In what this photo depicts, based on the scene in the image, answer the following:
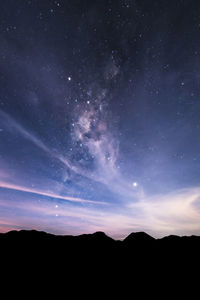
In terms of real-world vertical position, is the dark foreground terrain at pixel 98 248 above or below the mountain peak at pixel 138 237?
below

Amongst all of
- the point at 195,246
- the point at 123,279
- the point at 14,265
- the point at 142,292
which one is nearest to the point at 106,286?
the point at 123,279

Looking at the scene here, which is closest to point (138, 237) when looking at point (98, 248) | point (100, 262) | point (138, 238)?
point (138, 238)

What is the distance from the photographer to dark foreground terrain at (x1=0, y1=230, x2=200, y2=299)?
22.3 metres

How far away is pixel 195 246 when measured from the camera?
3177 centimetres

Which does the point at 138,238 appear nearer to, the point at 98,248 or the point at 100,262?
the point at 98,248

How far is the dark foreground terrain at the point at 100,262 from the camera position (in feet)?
73.1

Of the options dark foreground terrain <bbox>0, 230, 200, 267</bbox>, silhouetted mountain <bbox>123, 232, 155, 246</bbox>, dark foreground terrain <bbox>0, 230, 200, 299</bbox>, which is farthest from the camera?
silhouetted mountain <bbox>123, 232, 155, 246</bbox>

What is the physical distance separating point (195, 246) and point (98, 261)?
55.2 ft

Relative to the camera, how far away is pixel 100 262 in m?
30.1

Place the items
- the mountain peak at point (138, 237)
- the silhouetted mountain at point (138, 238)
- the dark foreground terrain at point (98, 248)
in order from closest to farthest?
the dark foreground terrain at point (98, 248) < the silhouetted mountain at point (138, 238) < the mountain peak at point (138, 237)

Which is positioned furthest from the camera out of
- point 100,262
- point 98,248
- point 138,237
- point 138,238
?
point 138,237

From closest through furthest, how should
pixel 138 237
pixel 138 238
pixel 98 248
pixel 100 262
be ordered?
pixel 100 262, pixel 98 248, pixel 138 238, pixel 138 237

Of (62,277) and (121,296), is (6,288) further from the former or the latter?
(121,296)

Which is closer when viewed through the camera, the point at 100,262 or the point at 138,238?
the point at 100,262
